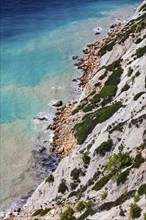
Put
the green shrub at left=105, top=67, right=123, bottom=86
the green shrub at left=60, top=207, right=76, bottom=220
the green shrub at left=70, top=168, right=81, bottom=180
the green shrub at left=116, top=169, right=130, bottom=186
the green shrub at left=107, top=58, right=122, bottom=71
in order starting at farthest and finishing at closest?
the green shrub at left=107, top=58, right=122, bottom=71, the green shrub at left=105, top=67, right=123, bottom=86, the green shrub at left=70, top=168, right=81, bottom=180, the green shrub at left=60, top=207, right=76, bottom=220, the green shrub at left=116, top=169, right=130, bottom=186

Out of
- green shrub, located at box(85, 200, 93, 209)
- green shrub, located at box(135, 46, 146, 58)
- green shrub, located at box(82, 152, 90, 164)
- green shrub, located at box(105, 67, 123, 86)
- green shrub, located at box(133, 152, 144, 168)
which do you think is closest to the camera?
green shrub, located at box(133, 152, 144, 168)

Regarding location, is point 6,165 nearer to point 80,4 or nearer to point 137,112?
point 137,112

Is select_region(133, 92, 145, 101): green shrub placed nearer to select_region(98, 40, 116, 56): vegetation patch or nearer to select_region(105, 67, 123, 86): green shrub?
select_region(105, 67, 123, 86): green shrub

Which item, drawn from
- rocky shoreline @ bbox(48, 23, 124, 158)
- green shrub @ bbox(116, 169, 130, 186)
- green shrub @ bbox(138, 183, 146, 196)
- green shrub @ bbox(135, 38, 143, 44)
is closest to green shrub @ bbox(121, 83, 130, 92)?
rocky shoreline @ bbox(48, 23, 124, 158)

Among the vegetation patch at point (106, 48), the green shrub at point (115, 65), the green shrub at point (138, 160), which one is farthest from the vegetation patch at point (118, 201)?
the vegetation patch at point (106, 48)

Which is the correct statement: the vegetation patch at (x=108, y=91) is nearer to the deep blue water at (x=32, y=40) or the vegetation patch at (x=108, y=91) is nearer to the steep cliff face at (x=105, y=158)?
the steep cliff face at (x=105, y=158)

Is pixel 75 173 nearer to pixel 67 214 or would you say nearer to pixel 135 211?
pixel 67 214

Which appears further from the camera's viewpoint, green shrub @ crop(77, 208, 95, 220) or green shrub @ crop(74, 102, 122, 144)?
green shrub @ crop(74, 102, 122, 144)

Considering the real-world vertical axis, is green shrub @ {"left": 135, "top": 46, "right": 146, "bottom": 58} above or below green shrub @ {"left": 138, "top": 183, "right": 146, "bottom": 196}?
above

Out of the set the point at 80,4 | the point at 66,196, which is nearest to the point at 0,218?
the point at 66,196
